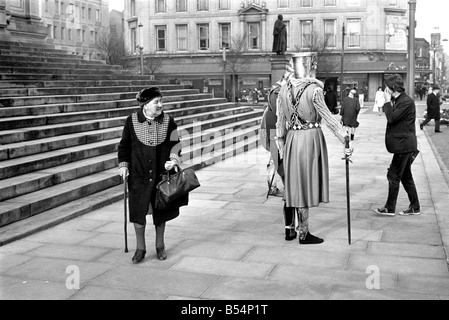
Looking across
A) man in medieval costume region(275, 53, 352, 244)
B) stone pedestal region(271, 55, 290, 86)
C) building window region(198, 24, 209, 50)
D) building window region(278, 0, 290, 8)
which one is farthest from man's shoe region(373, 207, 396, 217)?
building window region(198, 24, 209, 50)

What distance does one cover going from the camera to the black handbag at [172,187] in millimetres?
5834

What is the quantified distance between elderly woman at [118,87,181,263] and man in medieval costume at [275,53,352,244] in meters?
1.35

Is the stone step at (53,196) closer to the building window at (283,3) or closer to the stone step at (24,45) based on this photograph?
the stone step at (24,45)

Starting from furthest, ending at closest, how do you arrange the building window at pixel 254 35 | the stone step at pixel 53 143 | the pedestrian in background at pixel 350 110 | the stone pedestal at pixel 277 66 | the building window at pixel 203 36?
the building window at pixel 203 36
the building window at pixel 254 35
the stone pedestal at pixel 277 66
the pedestrian in background at pixel 350 110
the stone step at pixel 53 143

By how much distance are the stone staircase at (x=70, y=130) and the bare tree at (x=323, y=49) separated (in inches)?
1200

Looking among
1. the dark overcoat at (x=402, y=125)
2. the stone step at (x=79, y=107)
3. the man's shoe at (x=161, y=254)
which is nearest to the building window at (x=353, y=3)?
the stone step at (x=79, y=107)

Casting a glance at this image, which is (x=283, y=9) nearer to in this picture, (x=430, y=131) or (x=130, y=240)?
(x=430, y=131)

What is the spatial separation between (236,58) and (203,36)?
5107 millimetres

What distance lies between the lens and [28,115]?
471 inches

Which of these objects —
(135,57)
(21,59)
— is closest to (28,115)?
(21,59)

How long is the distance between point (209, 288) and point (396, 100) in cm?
420

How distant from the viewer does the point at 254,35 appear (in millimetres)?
55969

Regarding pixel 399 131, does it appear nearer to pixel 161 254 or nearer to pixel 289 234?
pixel 289 234

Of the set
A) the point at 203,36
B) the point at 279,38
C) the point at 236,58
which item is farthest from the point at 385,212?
the point at 203,36
